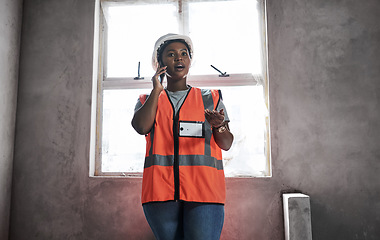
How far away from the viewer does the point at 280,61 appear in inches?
85.6

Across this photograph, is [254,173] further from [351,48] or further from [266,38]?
[351,48]

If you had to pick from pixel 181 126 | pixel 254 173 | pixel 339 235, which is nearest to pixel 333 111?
pixel 254 173

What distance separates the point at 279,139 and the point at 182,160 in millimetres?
987

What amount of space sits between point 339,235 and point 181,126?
1.49 m

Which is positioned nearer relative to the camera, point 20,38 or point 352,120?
point 352,120

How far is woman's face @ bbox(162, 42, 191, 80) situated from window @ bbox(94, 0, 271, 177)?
29.1 inches

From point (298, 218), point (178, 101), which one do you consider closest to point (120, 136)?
point (178, 101)

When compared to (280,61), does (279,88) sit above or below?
below

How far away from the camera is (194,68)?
2377mm

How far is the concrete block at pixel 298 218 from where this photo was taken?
5.86 ft

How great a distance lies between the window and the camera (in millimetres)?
2252

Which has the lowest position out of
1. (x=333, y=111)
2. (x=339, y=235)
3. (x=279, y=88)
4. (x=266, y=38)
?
(x=339, y=235)

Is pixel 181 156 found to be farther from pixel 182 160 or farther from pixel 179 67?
pixel 179 67

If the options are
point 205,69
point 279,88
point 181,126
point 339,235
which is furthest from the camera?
point 205,69
